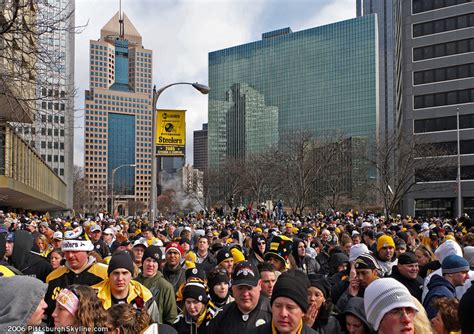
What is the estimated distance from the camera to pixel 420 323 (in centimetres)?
Answer: 333

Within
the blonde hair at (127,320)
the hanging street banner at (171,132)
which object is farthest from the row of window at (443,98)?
the blonde hair at (127,320)

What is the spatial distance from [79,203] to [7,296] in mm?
113225

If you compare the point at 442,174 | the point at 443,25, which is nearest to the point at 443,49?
the point at 443,25

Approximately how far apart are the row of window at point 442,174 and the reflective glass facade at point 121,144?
475 feet

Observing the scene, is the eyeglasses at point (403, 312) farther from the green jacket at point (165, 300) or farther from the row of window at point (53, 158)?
the row of window at point (53, 158)

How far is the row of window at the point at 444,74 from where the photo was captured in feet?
194

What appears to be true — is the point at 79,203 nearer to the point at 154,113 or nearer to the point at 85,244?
the point at 154,113

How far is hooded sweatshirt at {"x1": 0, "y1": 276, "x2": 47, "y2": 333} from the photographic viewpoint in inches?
110

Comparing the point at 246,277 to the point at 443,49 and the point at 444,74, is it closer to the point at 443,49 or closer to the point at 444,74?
the point at 444,74

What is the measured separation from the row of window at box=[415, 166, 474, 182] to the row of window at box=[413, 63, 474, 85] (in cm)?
1139

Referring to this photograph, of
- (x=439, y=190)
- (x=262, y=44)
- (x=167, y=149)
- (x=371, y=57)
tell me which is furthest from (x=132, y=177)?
(x=167, y=149)

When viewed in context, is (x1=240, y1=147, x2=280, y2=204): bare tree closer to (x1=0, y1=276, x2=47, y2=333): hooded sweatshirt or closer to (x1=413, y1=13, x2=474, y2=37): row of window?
(x1=413, y1=13, x2=474, y2=37): row of window

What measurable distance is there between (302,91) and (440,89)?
82.4m

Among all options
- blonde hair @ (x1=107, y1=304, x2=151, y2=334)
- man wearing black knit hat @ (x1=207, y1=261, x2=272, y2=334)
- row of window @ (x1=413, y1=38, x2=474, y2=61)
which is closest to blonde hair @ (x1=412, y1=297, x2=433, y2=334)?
man wearing black knit hat @ (x1=207, y1=261, x2=272, y2=334)
